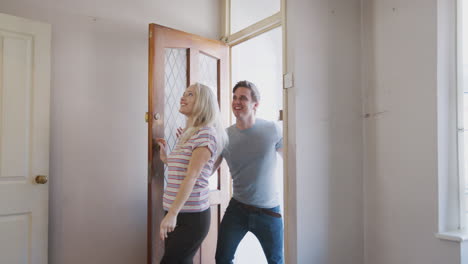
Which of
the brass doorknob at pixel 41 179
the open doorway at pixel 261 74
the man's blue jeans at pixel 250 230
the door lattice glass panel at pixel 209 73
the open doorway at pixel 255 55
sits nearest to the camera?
the man's blue jeans at pixel 250 230

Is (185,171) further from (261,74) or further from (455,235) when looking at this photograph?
(261,74)

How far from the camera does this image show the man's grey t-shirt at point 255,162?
6.14ft

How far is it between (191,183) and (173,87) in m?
1.04

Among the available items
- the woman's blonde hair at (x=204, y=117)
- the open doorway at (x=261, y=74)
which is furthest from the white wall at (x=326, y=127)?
the open doorway at (x=261, y=74)

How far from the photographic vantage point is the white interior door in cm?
188

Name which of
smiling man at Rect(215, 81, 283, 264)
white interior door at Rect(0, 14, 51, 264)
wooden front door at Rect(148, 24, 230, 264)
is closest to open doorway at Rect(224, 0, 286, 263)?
wooden front door at Rect(148, 24, 230, 264)

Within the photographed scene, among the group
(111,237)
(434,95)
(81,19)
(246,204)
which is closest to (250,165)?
(246,204)

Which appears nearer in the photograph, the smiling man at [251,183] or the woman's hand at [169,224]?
the woman's hand at [169,224]

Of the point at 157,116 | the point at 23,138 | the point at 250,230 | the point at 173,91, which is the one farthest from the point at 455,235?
the point at 23,138

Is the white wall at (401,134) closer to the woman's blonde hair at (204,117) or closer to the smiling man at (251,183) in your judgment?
the smiling man at (251,183)

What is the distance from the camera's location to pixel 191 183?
1.57 m

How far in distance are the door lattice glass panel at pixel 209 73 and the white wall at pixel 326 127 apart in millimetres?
864

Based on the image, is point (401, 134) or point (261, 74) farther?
point (261, 74)

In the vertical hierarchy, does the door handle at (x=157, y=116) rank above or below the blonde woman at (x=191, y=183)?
above
